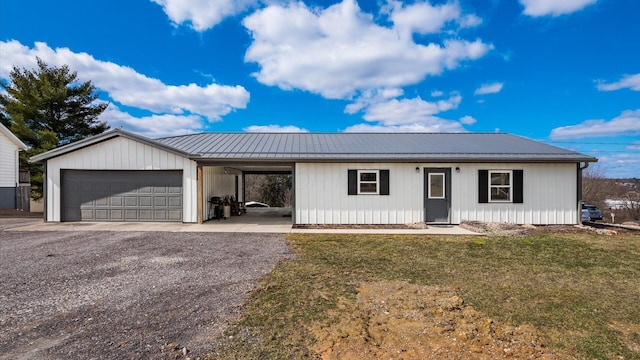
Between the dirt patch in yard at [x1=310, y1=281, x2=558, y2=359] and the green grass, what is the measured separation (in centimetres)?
20

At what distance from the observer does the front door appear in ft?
37.2

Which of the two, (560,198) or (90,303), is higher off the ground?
(560,198)

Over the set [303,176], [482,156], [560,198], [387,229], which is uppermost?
[482,156]

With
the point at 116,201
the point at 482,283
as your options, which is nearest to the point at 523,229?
the point at 482,283

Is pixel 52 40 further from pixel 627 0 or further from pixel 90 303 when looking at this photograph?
pixel 627 0

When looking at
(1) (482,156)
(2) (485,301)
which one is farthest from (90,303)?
(1) (482,156)

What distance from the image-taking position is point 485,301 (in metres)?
4.07

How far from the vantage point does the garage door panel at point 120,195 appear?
1140 cm

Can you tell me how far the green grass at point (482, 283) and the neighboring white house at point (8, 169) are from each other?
57.3 ft

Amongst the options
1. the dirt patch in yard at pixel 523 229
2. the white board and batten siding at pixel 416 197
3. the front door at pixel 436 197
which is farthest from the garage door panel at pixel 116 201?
the dirt patch in yard at pixel 523 229

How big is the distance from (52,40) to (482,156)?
21.2 metres

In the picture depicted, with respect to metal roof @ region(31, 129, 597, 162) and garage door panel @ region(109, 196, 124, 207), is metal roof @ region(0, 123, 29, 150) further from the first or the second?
garage door panel @ region(109, 196, 124, 207)

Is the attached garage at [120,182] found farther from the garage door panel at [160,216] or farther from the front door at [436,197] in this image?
the front door at [436,197]

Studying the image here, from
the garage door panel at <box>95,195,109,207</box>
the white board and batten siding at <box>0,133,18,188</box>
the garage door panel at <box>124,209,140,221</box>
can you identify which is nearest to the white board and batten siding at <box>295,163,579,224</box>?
the garage door panel at <box>124,209,140,221</box>
